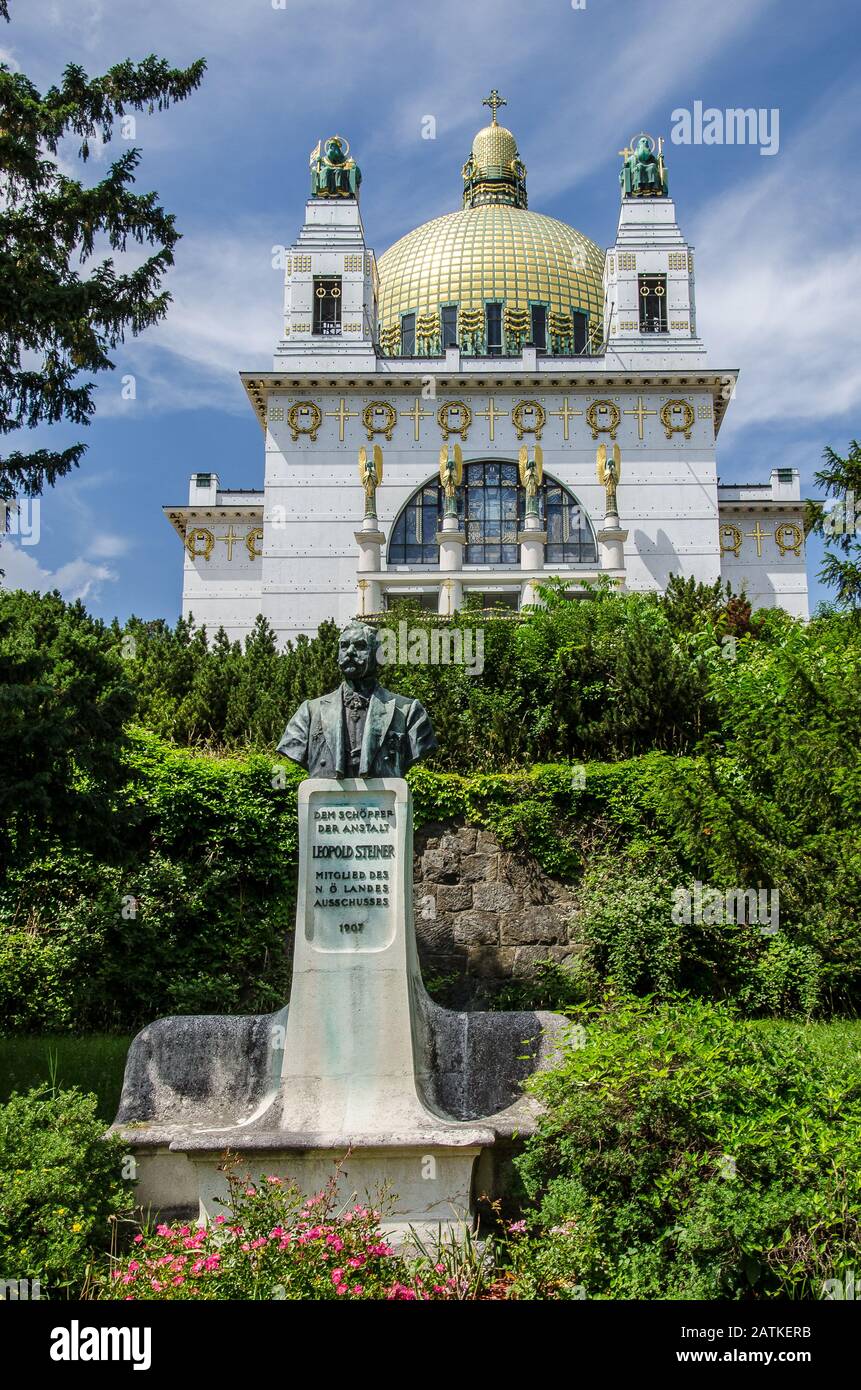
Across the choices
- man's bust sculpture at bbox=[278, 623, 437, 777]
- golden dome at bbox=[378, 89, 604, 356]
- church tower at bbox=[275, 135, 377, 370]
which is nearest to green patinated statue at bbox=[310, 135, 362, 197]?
church tower at bbox=[275, 135, 377, 370]

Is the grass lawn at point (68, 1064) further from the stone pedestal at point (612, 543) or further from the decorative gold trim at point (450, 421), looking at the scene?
the decorative gold trim at point (450, 421)

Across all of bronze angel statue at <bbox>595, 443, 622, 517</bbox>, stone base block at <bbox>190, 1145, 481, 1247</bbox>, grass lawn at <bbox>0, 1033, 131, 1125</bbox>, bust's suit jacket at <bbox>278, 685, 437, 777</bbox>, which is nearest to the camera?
stone base block at <bbox>190, 1145, 481, 1247</bbox>

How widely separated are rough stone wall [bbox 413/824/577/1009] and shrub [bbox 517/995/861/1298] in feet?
23.3

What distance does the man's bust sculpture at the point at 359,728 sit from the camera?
28.1ft

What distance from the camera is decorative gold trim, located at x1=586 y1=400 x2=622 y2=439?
43812mm

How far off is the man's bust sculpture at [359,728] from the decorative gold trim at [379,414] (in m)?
36.1

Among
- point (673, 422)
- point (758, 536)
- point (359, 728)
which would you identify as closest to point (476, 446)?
point (673, 422)

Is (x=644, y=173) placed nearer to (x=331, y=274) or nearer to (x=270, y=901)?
(x=331, y=274)

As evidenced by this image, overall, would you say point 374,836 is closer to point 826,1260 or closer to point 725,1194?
point 725,1194

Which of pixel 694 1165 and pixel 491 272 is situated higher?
pixel 491 272

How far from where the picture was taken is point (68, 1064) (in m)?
11.3

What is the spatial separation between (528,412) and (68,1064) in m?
35.8

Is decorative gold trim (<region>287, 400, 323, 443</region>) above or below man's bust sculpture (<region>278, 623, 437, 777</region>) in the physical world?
above

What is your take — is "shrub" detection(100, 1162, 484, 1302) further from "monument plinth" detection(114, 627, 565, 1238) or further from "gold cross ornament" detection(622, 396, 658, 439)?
"gold cross ornament" detection(622, 396, 658, 439)
